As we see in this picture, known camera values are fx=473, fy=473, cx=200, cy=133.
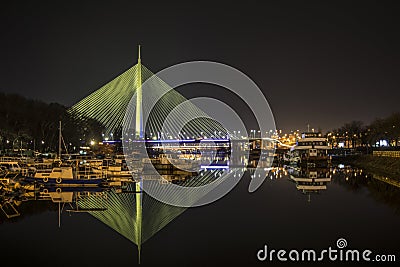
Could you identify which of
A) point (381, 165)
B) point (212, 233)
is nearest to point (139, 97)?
point (381, 165)

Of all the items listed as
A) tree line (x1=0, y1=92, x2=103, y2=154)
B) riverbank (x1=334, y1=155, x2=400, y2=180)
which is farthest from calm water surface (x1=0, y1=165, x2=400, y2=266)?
tree line (x1=0, y1=92, x2=103, y2=154)

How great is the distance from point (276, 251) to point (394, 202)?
28.2ft

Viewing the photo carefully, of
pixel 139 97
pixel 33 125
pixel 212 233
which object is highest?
pixel 139 97

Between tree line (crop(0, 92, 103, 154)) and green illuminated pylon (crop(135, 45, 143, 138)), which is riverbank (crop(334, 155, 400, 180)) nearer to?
green illuminated pylon (crop(135, 45, 143, 138))

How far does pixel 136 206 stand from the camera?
15.5 metres

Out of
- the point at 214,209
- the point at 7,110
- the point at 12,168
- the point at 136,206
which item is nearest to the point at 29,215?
the point at 136,206

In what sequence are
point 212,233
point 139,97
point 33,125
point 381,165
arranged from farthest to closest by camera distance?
1. point 139,97
2. point 33,125
3. point 381,165
4. point 212,233

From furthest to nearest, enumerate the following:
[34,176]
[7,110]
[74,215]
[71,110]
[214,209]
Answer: [71,110]
[7,110]
[34,176]
[214,209]
[74,215]

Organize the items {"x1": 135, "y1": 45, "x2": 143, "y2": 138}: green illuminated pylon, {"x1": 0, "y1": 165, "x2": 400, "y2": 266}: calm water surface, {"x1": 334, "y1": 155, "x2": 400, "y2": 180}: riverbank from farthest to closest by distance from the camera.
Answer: {"x1": 135, "y1": 45, "x2": 143, "y2": 138}: green illuminated pylon → {"x1": 334, "y1": 155, "x2": 400, "y2": 180}: riverbank → {"x1": 0, "y1": 165, "x2": 400, "y2": 266}: calm water surface

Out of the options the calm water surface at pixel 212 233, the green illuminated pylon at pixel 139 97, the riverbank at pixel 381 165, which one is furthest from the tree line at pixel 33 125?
the riverbank at pixel 381 165

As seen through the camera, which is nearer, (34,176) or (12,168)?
Result: (34,176)

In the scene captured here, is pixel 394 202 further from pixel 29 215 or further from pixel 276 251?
pixel 29 215

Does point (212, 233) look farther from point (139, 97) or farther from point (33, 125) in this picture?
point (139, 97)

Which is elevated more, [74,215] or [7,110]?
[7,110]
